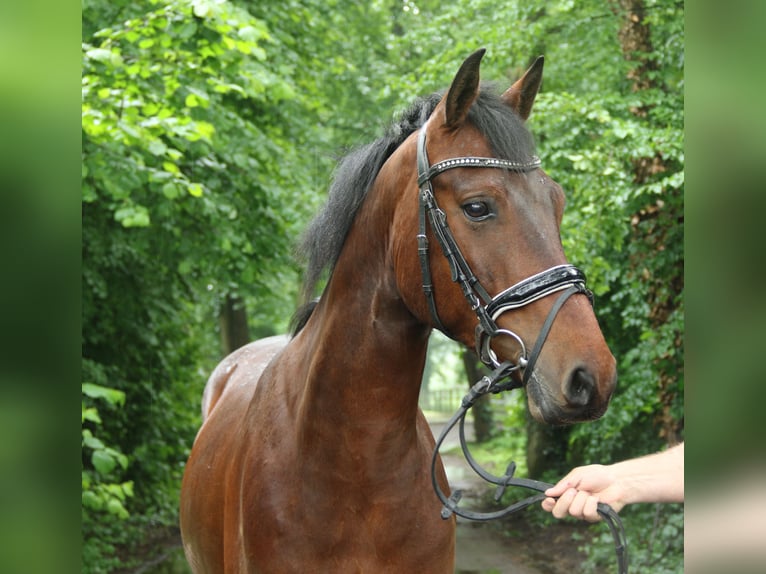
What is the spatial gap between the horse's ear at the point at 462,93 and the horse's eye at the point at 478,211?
11.5 inches

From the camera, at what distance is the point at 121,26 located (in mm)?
6289

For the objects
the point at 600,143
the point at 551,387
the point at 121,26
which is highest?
the point at 121,26

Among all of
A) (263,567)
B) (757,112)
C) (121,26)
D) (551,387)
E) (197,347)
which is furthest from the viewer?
(197,347)

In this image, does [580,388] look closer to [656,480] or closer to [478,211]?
[656,480]

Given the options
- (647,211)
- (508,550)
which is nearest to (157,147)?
(647,211)

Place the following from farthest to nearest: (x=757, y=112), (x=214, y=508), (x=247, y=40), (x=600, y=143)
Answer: (x=600, y=143) < (x=247, y=40) < (x=214, y=508) < (x=757, y=112)

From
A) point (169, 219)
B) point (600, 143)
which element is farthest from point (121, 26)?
point (600, 143)

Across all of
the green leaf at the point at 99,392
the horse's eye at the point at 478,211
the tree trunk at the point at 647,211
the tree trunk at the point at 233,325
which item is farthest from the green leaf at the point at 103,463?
the tree trunk at the point at 233,325

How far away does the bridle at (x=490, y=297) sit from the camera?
1950 mm

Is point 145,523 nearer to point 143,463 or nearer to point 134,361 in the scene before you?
point 143,463

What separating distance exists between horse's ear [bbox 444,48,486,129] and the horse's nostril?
0.84 meters

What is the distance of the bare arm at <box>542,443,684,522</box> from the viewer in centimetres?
182

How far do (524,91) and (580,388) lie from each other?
1.06 metres

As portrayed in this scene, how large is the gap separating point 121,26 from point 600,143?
409cm
